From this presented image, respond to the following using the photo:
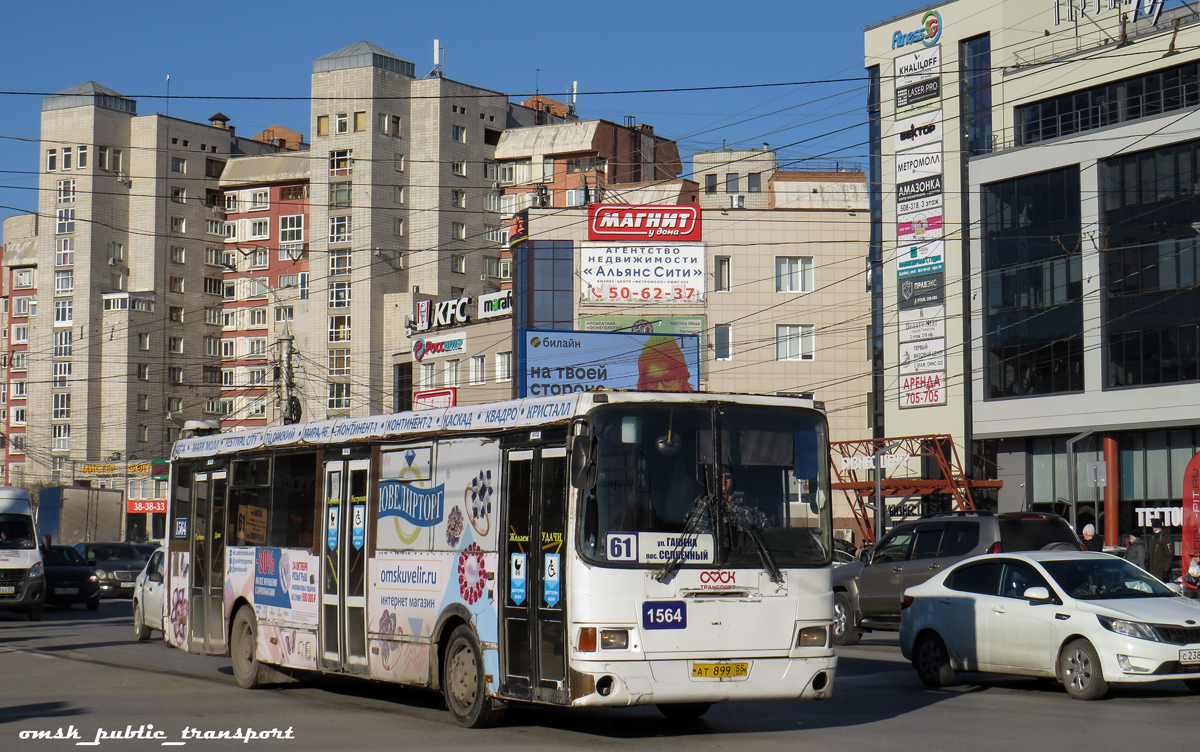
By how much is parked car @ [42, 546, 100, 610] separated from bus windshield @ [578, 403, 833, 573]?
25696 mm

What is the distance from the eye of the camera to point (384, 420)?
1378 centimetres

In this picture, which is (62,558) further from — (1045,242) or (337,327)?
(337,327)

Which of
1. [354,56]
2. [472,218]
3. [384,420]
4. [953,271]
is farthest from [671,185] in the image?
[384,420]

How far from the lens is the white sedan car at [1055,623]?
528 inches

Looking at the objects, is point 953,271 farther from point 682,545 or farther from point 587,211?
point 682,545

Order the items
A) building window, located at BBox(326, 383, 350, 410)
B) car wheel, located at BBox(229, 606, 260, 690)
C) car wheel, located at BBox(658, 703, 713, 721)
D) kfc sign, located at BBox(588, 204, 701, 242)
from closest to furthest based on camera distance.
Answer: car wheel, located at BBox(658, 703, 713, 721) → car wheel, located at BBox(229, 606, 260, 690) → kfc sign, located at BBox(588, 204, 701, 242) → building window, located at BBox(326, 383, 350, 410)

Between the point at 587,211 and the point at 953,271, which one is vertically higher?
the point at 587,211

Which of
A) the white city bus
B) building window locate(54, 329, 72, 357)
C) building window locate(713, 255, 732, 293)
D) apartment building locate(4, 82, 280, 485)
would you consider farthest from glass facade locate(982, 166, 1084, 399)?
building window locate(54, 329, 72, 357)

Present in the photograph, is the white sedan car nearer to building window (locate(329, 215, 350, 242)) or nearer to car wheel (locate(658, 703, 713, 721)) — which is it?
car wheel (locate(658, 703, 713, 721))

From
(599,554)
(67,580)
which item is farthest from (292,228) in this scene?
(599,554)

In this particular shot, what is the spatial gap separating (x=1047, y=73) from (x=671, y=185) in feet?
122

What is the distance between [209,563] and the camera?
1664cm

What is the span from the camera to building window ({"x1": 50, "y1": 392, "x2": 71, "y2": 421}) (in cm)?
10500

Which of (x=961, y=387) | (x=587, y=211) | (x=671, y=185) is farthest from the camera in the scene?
(x=671, y=185)
